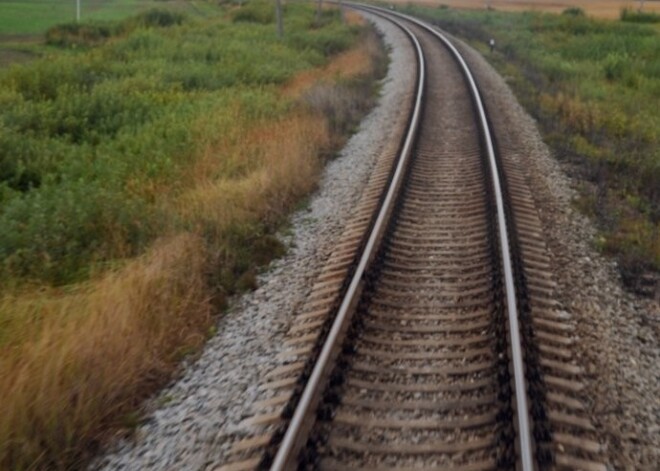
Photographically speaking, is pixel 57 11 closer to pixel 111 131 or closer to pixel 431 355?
pixel 111 131

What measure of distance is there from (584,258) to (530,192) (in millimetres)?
2336

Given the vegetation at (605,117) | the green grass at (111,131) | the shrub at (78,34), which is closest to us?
the green grass at (111,131)

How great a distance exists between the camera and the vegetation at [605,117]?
907 cm

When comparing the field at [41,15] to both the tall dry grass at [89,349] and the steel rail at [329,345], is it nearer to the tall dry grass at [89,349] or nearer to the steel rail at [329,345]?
the steel rail at [329,345]

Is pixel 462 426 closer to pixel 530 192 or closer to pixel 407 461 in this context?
pixel 407 461

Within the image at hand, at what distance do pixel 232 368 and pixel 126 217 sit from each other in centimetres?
343

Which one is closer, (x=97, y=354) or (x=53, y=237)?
(x=97, y=354)

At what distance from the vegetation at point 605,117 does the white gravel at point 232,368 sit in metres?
3.77

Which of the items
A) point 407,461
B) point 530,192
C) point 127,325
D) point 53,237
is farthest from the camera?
point 530,192

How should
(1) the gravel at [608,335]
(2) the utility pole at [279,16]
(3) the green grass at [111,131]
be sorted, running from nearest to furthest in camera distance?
(1) the gravel at [608,335] < (3) the green grass at [111,131] < (2) the utility pole at [279,16]

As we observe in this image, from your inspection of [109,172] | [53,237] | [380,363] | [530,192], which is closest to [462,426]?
[380,363]

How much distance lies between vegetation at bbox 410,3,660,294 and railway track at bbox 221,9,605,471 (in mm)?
1277

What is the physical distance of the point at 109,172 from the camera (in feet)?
35.2

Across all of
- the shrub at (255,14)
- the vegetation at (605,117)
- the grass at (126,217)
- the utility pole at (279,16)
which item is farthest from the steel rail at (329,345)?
the shrub at (255,14)
